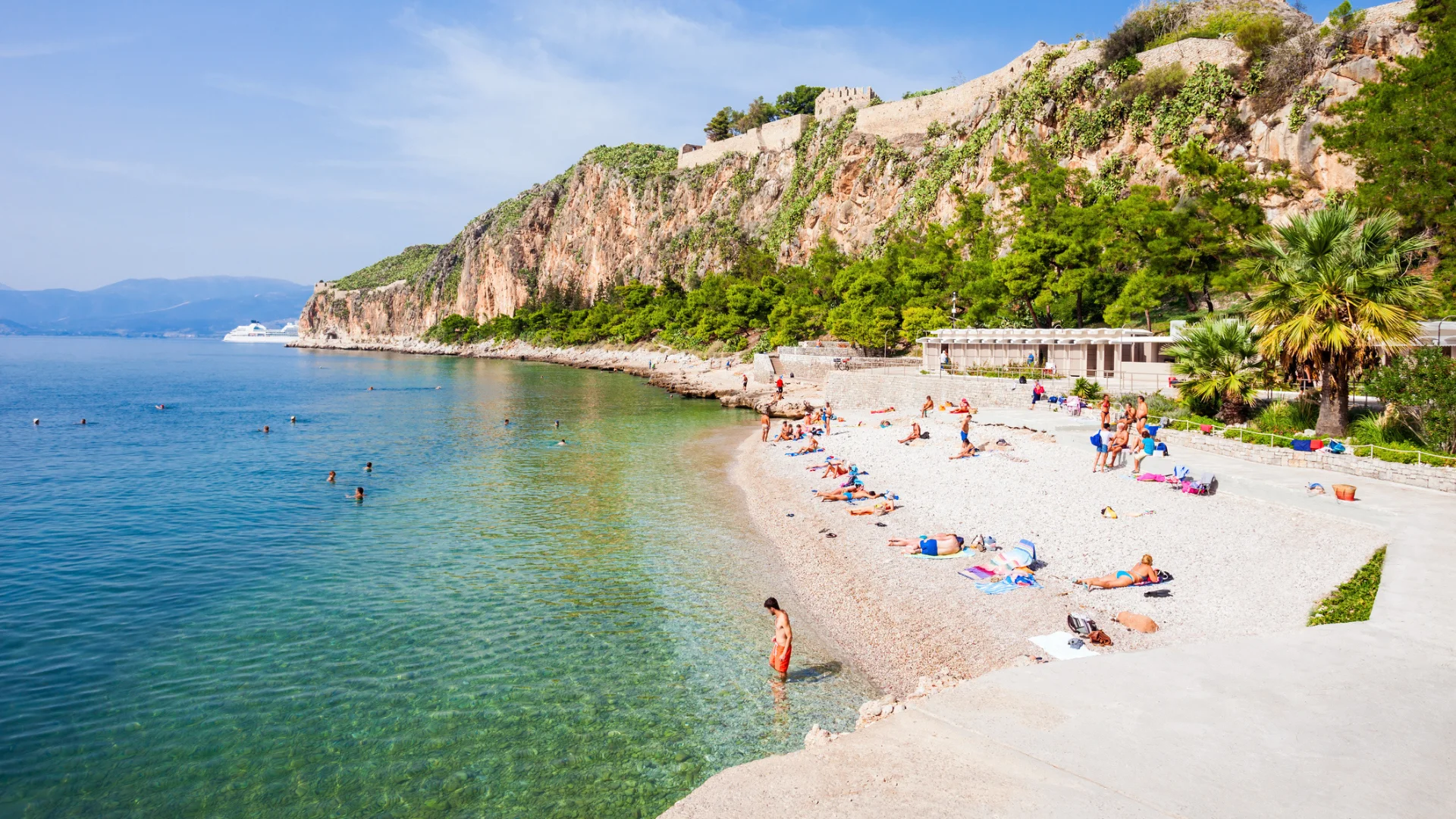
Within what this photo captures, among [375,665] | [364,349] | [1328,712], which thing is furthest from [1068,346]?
[364,349]

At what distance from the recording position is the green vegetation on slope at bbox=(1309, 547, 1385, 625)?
9.69m

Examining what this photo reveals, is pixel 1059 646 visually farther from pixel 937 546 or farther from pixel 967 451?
pixel 967 451

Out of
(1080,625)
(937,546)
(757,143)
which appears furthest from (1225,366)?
(757,143)

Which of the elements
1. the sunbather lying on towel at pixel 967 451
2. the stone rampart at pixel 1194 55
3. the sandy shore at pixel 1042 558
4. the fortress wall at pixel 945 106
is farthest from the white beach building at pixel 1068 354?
the fortress wall at pixel 945 106

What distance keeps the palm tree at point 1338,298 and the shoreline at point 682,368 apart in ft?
79.6

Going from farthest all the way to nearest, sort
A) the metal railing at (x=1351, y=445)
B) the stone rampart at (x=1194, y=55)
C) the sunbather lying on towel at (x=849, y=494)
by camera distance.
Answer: the stone rampart at (x=1194, y=55), the sunbather lying on towel at (x=849, y=494), the metal railing at (x=1351, y=445)

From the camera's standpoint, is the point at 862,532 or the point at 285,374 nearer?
the point at 862,532

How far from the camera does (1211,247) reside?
34.5 metres

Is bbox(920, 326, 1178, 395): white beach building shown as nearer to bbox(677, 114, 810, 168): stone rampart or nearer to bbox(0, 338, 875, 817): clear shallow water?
bbox(0, 338, 875, 817): clear shallow water

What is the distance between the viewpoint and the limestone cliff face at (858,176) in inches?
1702

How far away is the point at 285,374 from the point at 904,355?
78727 millimetres

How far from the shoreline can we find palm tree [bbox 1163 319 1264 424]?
20.4 meters

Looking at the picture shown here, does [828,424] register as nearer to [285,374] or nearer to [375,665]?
[375,665]

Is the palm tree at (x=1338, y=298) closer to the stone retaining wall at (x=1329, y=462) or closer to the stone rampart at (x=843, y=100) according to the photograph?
the stone retaining wall at (x=1329, y=462)
